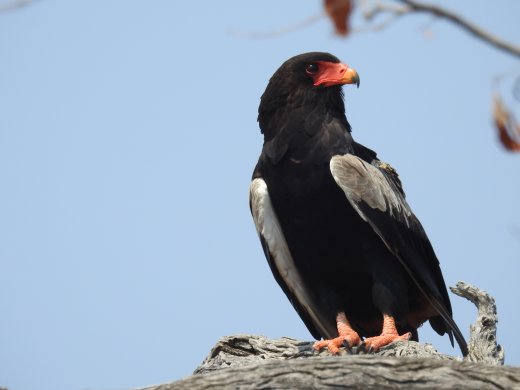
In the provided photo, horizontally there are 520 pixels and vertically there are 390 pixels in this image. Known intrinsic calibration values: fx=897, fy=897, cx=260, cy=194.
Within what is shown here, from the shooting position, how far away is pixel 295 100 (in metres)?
9.23

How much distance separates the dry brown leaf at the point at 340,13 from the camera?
9.74ft

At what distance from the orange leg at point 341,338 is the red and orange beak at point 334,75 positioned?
93.4 inches

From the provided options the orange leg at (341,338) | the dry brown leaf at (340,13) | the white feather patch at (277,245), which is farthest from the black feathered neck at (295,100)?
the dry brown leaf at (340,13)

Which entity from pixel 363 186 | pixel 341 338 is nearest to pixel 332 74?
pixel 363 186

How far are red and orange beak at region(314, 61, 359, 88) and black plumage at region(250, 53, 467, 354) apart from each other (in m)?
0.01

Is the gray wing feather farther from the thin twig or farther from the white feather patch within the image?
the thin twig

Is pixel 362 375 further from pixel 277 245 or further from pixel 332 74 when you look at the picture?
pixel 332 74

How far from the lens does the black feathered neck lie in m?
9.16

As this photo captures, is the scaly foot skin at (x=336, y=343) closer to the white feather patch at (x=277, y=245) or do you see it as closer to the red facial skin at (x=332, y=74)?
the white feather patch at (x=277, y=245)

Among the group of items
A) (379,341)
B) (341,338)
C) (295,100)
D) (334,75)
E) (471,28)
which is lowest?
(379,341)

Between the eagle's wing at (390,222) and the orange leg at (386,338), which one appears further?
the eagle's wing at (390,222)

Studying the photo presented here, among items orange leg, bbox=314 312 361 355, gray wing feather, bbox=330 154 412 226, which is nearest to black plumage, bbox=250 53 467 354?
gray wing feather, bbox=330 154 412 226

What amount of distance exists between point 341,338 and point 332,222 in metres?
1.14

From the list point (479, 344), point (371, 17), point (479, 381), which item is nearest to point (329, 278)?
point (479, 344)
